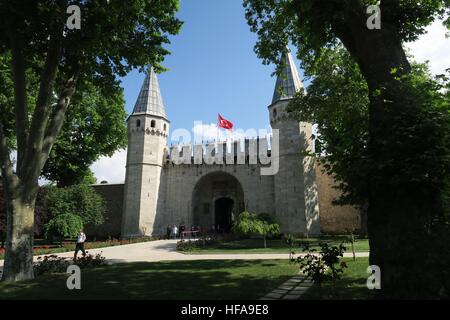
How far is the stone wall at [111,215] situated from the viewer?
29.0m

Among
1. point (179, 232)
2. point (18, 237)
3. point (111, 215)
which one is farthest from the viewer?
point (111, 215)

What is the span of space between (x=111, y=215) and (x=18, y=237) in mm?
22078

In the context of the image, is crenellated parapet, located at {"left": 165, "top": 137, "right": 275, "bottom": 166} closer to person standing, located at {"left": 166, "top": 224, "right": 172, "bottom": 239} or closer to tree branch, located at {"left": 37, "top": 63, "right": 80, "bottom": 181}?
person standing, located at {"left": 166, "top": 224, "right": 172, "bottom": 239}

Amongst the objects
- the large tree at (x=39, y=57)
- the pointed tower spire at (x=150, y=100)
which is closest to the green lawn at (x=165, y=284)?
the large tree at (x=39, y=57)

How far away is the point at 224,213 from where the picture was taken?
102 feet

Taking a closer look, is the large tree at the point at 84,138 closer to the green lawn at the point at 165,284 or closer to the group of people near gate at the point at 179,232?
the group of people near gate at the point at 179,232

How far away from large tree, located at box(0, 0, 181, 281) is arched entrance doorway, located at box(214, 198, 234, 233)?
72.7 feet

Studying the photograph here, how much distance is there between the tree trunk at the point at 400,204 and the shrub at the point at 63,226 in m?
20.2

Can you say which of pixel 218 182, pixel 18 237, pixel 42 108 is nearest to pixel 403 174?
pixel 18 237

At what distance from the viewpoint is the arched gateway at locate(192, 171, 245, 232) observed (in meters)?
29.6

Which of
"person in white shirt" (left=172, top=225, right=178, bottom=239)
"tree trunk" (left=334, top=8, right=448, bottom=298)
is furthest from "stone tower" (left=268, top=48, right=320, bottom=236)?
"tree trunk" (left=334, top=8, right=448, bottom=298)

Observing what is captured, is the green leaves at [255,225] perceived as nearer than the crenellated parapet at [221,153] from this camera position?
Yes

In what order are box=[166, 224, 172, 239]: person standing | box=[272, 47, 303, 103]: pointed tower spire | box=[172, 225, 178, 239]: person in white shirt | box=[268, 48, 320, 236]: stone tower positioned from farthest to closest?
1. box=[166, 224, 172, 239]: person standing
2. box=[172, 225, 178, 239]: person in white shirt
3. box=[272, 47, 303, 103]: pointed tower spire
4. box=[268, 48, 320, 236]: stone tower

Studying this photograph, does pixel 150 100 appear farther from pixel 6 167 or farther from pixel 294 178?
pixel 6 167
